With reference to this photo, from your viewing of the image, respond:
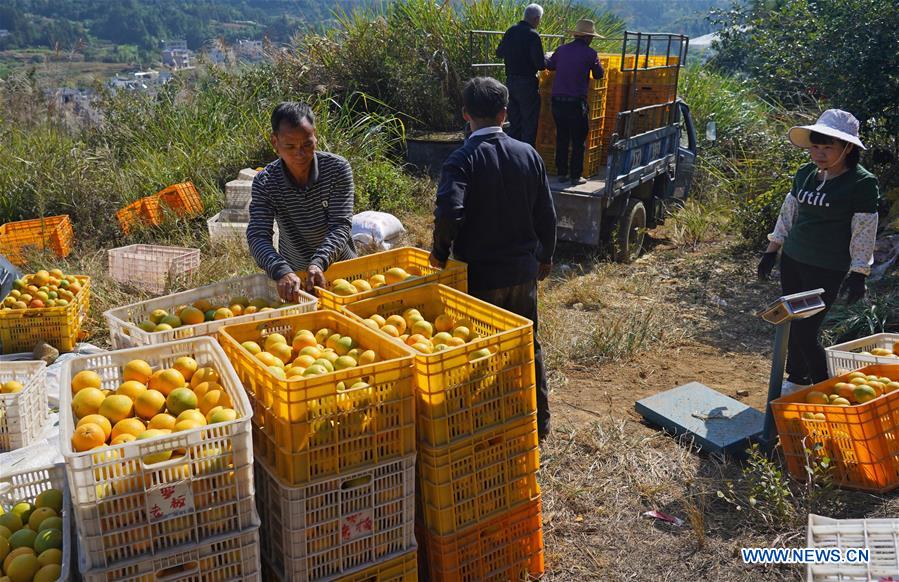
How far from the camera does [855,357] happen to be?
439 cm

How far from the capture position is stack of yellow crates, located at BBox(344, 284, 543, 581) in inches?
117

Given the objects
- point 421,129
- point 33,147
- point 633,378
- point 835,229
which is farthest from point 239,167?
point 835,229

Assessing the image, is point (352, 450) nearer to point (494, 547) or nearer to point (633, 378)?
point (494, 547)

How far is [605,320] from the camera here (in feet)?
23.1

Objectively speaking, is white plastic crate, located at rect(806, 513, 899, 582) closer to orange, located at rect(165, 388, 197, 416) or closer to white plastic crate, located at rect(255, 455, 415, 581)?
white plastic crate, located at rect(255, 455, 415, 581)

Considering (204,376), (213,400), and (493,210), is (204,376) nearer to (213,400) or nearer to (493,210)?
(213,400)

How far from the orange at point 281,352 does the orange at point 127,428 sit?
67 cm

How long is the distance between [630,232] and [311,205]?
5.75 metres

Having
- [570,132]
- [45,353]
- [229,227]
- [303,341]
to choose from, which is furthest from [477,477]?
[570,132]

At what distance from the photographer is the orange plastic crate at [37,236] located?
8.18m

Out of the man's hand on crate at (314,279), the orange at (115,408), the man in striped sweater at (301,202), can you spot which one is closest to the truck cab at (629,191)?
the man in striped sweater at (301,202)

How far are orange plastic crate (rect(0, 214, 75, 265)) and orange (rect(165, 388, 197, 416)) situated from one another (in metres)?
6.42

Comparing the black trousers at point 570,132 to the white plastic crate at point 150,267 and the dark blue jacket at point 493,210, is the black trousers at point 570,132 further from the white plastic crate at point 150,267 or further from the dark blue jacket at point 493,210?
the dark blue jacket at point 493,210

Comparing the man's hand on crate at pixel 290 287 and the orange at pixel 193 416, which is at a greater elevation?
the man's hand on crate at pixel 290 287
